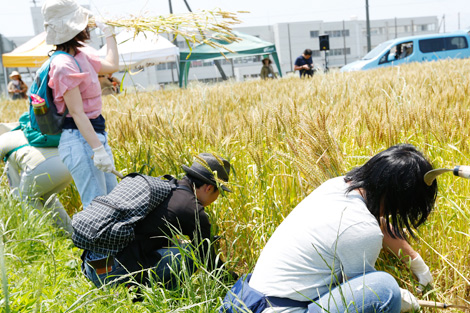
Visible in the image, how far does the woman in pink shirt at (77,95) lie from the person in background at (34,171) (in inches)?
12.7

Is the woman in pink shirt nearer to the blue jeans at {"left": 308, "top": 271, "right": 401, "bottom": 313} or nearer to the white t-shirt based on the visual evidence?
the white t-shirt

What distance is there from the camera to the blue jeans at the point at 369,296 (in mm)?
1583

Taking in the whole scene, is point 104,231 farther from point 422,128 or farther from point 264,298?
point 422,128

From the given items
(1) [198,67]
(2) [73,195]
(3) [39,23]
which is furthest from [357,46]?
(2) [73,195]

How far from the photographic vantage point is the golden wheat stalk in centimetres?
244

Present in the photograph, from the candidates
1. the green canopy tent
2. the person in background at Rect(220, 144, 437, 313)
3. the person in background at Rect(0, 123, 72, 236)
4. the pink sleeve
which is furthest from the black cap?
the green canopy tent

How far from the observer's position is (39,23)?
45938 mm

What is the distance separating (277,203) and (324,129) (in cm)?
44

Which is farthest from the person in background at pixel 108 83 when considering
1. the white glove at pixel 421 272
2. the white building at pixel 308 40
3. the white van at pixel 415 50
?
the white building at pixel 308 40

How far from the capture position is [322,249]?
5.44ft

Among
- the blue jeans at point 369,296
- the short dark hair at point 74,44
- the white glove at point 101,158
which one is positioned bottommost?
the blue jeans at point 369,296

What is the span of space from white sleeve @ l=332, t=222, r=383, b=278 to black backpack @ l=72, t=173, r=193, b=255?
932mm

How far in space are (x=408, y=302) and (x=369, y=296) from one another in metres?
0.22

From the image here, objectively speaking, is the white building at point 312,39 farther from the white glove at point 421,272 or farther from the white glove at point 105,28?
the white glove at point 421,272
